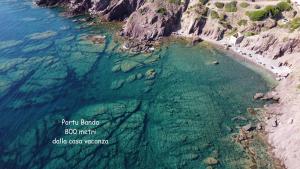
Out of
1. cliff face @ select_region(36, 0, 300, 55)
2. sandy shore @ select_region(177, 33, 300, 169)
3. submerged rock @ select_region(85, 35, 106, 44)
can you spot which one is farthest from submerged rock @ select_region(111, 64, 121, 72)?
sandy shore @ select_region(177, 33, 300, 169)

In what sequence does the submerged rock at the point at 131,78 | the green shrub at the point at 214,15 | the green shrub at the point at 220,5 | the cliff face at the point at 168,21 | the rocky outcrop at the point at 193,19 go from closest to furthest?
the submerged rock at the point at 131,78 < the green shrub at the point at 214,15 < the cliff face at the point at 168,21 < the rocky outcrop at the point at 193,19 < the green shrub at the point at 220,5

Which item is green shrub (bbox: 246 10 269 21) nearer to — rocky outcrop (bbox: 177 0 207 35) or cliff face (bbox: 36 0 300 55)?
cliff face (bbox: 36 0 300 55)

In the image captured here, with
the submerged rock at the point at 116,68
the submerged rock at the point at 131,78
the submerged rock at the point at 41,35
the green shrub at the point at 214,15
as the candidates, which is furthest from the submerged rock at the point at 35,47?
the green shrub at the point at 214,15

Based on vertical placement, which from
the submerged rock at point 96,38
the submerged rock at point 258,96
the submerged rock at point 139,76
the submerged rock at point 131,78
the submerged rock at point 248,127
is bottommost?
the submerged rock at point 248,127

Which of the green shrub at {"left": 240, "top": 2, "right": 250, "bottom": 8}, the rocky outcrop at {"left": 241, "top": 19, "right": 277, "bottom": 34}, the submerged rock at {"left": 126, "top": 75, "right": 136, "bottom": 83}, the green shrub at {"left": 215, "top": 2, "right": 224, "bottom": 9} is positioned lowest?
the submerged rock at {"left": 126, "top": 75, "right": 136, "bottom": 83}

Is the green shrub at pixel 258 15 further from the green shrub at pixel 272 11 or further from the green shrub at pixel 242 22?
the green shrub at pixel 242 22

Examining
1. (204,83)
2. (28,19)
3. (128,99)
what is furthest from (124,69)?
(28,19)

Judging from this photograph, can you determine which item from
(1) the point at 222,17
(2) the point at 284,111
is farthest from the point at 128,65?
(2) the point at 284,111
